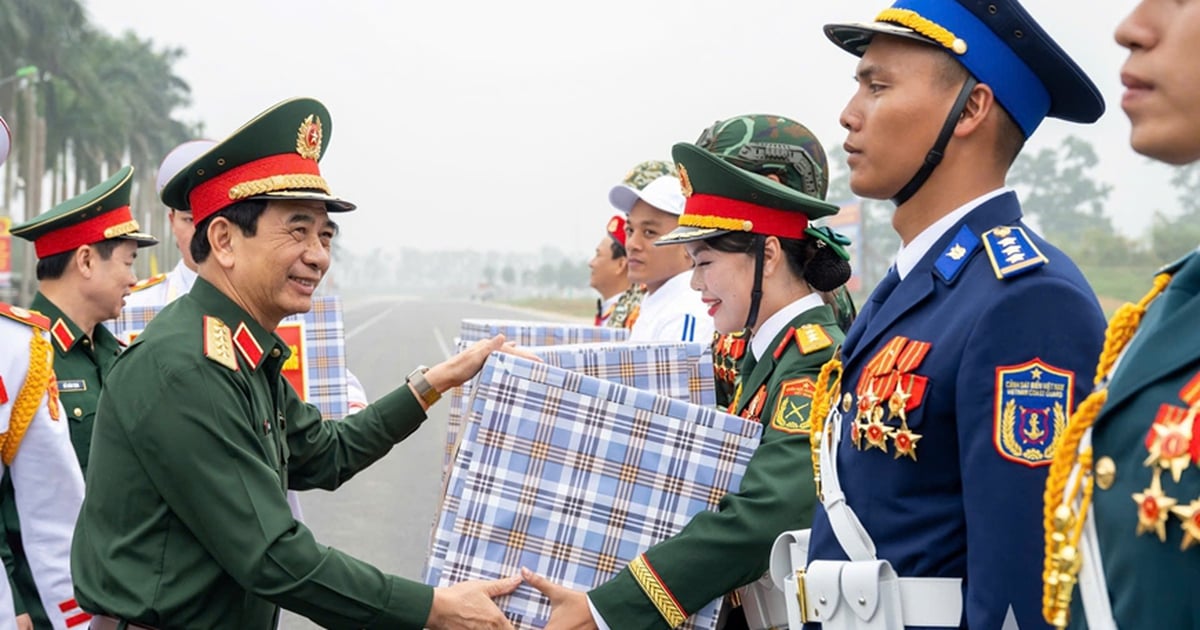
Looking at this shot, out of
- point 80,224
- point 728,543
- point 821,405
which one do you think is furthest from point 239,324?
point 80,224

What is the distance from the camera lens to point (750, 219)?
10.2ft

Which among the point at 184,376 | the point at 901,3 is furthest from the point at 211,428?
the point at 901,3

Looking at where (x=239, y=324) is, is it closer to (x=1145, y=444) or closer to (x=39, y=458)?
(x=39, y=458)

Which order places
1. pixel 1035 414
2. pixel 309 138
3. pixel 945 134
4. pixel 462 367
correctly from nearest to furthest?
1. pixel 1035 414
2. pixel 945 134
3. pixel 309 138
4. pixel 462 367

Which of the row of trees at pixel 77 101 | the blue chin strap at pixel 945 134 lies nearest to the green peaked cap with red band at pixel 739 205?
the blue chin strap at pixel 945 134

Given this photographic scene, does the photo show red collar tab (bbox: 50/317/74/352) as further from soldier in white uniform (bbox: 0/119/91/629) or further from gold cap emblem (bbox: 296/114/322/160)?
gold cap emblem (bbox: 296/114/322/160)

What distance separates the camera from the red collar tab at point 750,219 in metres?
3.10

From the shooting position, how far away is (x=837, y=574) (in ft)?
6.70

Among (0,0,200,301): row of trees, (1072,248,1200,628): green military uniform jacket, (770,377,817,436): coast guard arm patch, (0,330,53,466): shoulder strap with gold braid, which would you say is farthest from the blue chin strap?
(0,0,200,301): row of trees

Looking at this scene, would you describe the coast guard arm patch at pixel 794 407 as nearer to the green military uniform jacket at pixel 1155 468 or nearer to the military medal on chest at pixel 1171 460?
the green military uniform jacket at pixel 1155 468

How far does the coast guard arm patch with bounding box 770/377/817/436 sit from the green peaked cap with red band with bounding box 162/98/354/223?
1219 millimetres

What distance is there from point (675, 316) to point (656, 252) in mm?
465

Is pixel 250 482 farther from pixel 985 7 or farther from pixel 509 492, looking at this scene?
pixel 985 7

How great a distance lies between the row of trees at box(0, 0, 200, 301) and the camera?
4450 cm
